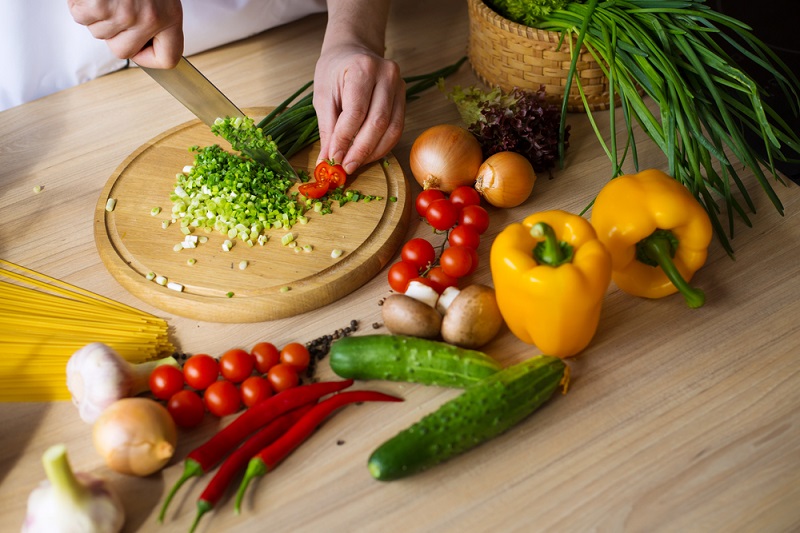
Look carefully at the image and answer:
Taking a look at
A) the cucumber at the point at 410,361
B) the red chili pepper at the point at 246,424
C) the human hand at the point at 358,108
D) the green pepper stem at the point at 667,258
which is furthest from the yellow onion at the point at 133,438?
the green pepper stem at the point at 667,258

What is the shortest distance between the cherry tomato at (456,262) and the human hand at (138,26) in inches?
25.3

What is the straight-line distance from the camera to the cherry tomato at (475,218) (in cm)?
143

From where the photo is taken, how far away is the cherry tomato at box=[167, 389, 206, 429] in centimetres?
114

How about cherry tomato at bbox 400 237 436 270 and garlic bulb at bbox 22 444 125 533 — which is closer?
garlic bulb at bbox 22 444 125 533

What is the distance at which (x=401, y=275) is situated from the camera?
1.34 meters

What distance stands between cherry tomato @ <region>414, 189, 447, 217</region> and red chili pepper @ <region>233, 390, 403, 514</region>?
1.48 ft

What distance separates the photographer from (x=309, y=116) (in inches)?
65.7

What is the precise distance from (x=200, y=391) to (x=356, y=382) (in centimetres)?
25

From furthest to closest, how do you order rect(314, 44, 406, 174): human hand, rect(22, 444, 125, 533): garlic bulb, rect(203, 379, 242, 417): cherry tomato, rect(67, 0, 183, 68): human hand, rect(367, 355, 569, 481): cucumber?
rect(314, 44, 406, 174): human hand
rect(67, 0, 183, 68): human hand
rect(203, 379, 242, 417): cherry tomato
rect(367, 355, 569, 481): cucumber
rect(22, 444, 125, 533): garlic bulb

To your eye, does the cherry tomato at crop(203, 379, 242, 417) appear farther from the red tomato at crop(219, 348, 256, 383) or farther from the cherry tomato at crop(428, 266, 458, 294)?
the cherry tomato at crop(428, 266, 458, 294)

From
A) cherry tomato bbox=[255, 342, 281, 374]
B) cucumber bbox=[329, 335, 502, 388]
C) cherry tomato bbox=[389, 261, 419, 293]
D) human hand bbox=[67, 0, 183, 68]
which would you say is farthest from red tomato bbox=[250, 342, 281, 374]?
human hand bbox=[67, 0, 183, 68]

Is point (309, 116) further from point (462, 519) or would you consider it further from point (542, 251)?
point (462, 519)

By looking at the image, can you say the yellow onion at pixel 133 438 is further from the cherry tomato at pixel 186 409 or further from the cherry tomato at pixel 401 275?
the cherry tomato at pixel 401 275

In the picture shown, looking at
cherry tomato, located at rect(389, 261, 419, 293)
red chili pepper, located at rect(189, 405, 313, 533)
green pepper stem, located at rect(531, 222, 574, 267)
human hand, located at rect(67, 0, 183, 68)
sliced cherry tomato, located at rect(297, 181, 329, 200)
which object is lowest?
red chili pepper, located at rect(189, 405, 313, 533)
